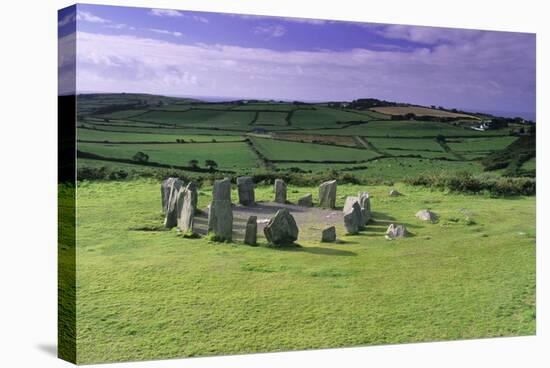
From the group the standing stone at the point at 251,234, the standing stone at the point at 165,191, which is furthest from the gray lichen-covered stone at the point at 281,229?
the standing stone at the point at 165,191

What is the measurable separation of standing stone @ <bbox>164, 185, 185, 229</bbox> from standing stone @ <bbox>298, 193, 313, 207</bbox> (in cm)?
262

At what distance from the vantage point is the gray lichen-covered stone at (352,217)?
1788cm

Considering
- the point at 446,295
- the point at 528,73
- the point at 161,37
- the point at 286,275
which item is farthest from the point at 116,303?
the point at 528,73

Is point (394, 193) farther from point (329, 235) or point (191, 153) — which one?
point (191, 153)

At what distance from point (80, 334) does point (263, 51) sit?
22.0ft

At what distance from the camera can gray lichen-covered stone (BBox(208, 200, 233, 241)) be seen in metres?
16.8

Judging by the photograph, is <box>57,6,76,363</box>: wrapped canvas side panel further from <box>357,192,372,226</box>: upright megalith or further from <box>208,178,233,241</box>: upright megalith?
<box>357,192,372,226</box>: upright megalith

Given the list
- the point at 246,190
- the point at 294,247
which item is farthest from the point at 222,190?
the point at 294,247

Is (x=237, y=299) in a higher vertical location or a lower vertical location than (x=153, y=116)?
lower

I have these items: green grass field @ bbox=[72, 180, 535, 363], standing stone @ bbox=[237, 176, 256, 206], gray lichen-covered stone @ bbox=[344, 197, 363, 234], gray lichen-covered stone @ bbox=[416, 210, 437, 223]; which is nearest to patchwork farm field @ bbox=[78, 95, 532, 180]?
standing stone @ bbox=[237, 176, 256, 206]

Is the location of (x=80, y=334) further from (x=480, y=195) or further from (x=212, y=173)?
(x=480, y=195)

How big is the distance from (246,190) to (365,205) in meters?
2.72

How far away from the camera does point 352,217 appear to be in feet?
58.7

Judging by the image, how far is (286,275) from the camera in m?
16.7
